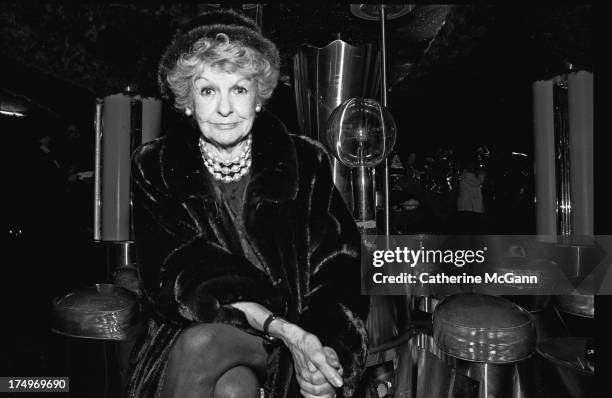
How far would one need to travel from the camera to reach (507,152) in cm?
556

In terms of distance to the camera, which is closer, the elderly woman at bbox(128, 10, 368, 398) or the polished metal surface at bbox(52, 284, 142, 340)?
the elderly woman at bbox(128, 10, 368, 398)

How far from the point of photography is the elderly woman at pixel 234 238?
969mm

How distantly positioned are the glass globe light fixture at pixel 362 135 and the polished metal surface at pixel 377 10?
1.50 feet

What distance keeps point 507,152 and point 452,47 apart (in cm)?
391

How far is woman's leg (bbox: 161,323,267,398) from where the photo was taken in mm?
901

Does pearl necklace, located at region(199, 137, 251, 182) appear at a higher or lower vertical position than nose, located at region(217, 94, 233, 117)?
lower

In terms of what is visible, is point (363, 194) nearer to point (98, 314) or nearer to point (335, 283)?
point (335, 283)

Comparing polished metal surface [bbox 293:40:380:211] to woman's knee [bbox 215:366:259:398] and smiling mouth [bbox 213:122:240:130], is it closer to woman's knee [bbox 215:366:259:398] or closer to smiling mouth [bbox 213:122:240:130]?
smiling mouth [bbox 213:122:240:130]

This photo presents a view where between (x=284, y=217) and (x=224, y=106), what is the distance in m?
0.32

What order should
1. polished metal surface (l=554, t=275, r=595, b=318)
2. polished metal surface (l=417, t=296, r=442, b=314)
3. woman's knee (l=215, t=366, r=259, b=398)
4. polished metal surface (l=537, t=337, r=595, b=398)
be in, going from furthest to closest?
1. polished metal surface (l=417, t=296, r=442, b=314)
2. polished metal surface (l=554, t=275, r=595, b=318)
3. polished metal surface (l=537, t=337, r=595, b=398)
4. woman's knee (l=215, t=366, r=259, b=398)

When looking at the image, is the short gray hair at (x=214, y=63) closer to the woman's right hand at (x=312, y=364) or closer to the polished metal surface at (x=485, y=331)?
the woman's right hand at (x=312, y=364)

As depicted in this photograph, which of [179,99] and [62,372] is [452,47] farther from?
[62,372]

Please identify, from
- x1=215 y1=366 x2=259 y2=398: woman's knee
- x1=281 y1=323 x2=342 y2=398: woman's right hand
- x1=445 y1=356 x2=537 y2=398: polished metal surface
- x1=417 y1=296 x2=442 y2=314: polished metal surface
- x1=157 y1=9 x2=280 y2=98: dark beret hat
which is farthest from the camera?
x1=417 y1=296 x2=442 y2=314: polished metal surface

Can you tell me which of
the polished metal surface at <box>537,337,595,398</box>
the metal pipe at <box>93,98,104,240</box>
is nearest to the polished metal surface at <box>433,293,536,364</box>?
the polished metal surface at <box>537,337,595,398</box>
